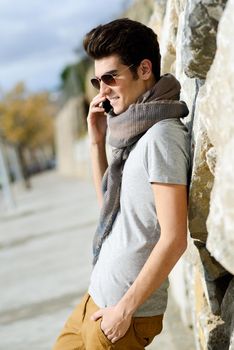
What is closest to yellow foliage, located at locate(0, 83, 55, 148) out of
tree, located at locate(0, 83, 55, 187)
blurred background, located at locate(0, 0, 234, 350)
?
tree, located at locate(0, 83, 55, 187)

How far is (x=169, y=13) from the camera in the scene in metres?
3.14

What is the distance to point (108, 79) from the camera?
2.27 meters

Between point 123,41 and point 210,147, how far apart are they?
43cm

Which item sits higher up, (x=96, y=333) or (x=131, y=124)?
(x=131, y=124)

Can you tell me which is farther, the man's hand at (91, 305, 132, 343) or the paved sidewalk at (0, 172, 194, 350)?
the paved sidewalk at (0, 172, 194, 350)

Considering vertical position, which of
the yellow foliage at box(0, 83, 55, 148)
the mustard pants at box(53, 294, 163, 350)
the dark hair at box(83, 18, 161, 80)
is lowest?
the yellow foliage at box(0, 83, 55, 148)

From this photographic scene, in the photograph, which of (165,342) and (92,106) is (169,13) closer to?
(92,106)

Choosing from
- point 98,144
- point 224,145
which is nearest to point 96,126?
point 98,144

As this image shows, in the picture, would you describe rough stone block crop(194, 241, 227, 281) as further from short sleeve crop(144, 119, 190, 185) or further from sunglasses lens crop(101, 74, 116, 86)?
sunglasses lens crop(101, 74, 116, 86)

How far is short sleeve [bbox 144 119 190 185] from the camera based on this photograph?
210cm

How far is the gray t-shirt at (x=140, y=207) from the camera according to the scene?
6.97 feet

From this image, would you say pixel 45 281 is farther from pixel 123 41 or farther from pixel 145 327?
pixel 123 41

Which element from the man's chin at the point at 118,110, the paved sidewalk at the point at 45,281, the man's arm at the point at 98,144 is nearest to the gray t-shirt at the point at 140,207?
the man's chin at the point at 118,110

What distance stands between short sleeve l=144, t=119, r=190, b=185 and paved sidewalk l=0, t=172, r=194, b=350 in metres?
2.49
